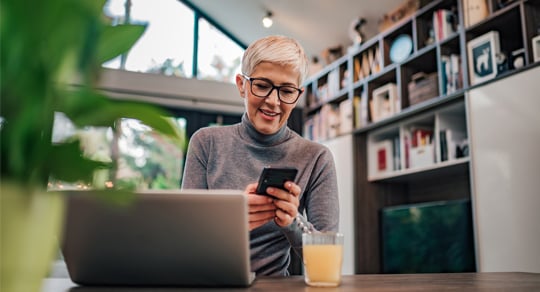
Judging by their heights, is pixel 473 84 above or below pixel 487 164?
above

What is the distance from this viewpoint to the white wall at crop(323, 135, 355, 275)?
372 centimetres

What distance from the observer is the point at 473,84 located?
2729mm

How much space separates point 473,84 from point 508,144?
1.46 ft

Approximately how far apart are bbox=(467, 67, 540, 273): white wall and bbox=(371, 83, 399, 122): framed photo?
2.81 feet

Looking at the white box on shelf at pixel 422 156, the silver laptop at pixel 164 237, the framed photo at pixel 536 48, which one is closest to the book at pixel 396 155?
the white box on shelf at pixel 422 156

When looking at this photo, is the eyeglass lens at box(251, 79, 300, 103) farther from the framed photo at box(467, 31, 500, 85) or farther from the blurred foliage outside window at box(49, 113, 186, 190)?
the framed photo at box(467, 31, 500, 85)

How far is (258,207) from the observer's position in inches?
40.1

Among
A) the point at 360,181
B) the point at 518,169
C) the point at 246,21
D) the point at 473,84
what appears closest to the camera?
the point at 518,169

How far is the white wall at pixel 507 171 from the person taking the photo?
2.30 metres

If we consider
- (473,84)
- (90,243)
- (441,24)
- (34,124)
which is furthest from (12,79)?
(441,24)

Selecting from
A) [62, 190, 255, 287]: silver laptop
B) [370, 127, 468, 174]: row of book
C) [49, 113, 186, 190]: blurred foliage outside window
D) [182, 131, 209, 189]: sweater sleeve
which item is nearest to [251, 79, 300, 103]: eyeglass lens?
[182, 131, 209, 189]: sweater sleeve

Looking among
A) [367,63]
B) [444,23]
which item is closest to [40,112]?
[444,23]

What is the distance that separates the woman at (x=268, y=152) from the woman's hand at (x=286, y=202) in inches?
11.8

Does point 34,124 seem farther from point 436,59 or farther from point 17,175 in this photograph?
point 436,59
